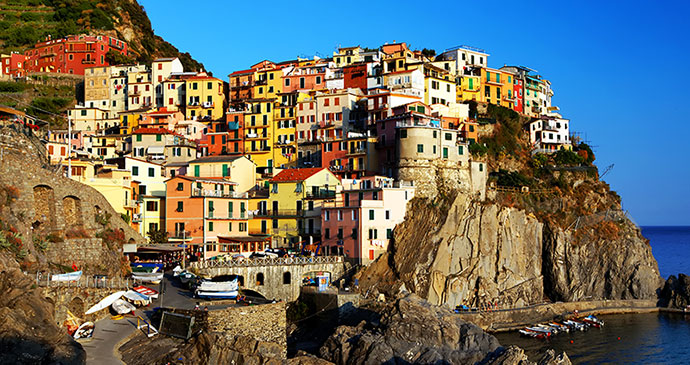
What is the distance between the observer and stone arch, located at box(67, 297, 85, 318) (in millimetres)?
41125

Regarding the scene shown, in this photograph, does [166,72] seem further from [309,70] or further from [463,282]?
[463,282]

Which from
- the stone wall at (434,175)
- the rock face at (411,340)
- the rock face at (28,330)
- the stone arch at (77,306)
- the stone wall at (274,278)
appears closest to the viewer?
the rock face at (28,330)

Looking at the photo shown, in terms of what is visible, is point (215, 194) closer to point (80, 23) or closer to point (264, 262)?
point (264, 262)

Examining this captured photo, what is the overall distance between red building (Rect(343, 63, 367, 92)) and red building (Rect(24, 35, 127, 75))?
135 ft

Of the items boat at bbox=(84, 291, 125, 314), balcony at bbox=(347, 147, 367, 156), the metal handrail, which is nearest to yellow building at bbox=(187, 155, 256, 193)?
balcony at bbox=(347, 147, 367, 156)

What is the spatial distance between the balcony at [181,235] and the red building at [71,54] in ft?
172

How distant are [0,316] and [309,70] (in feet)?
214

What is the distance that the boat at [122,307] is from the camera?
42.0 meters

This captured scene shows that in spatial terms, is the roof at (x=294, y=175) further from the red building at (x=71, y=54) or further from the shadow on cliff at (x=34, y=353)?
the red building at (x=71, y=54)

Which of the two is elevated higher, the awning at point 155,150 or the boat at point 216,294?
the awning at point 155,150

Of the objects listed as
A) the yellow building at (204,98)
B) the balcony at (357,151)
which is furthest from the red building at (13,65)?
the balcony at (357,151)

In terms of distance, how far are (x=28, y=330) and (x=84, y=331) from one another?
682 centimetres

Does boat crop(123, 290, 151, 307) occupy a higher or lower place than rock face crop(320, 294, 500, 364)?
higher

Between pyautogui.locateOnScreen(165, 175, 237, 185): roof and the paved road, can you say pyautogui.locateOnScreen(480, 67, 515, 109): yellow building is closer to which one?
pyautogui.locateOnScreen(165, 175, 237, 185): roof
